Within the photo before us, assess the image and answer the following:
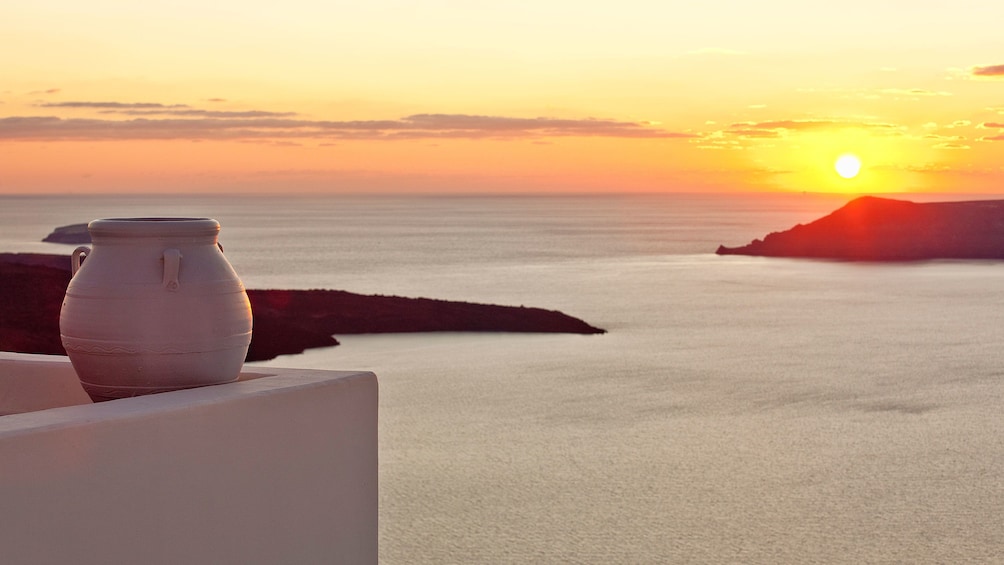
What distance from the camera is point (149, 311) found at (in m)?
3.82

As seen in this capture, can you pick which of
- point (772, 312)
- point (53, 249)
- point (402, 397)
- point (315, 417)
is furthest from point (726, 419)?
point (53, 249)

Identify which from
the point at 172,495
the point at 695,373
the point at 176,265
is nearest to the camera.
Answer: the point at 172,495

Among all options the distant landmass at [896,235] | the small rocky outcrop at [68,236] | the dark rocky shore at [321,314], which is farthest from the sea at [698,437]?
the small rocky outcrop at [68,236]

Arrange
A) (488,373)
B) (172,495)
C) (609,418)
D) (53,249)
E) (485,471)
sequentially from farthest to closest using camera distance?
(53,249)
(488,373)
(609,418)
(485,471)
(172,495)

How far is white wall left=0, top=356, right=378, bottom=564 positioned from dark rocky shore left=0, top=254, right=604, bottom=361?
53.0ft

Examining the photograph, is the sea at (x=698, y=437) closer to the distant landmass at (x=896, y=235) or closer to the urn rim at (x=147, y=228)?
the urn rim at (x=147, y=228)

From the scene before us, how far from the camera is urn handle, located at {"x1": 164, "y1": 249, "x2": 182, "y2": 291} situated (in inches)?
151

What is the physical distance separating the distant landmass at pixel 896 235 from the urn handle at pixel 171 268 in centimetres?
7074

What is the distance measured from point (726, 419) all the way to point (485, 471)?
15.2 feet

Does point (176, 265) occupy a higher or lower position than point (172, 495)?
higher

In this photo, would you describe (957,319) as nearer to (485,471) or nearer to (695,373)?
(695,373)

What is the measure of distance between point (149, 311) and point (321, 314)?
20481mm

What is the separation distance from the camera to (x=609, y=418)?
45.4ft

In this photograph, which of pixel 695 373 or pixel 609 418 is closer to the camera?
pixel 609 418
